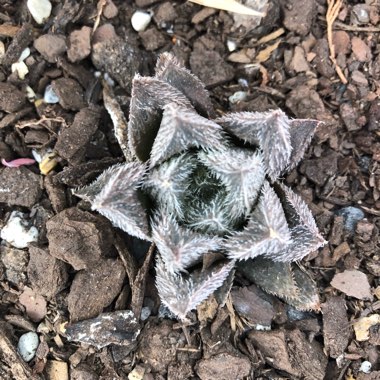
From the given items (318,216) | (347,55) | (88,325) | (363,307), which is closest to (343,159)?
(318,216)

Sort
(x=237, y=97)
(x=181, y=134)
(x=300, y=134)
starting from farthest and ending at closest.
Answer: (x=237, y=97), (x=300, y=134), (x=181, y=134)

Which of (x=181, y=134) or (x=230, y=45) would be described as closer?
(x=181, y=134)

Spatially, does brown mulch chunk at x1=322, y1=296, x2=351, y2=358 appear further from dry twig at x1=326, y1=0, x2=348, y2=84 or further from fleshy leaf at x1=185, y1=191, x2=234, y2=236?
dry twig at x1=326, y1=0, x2=348, y2=84

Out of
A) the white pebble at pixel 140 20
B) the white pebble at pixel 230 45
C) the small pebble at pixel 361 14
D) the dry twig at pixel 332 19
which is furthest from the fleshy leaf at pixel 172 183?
the small pebble at pixel 361 14

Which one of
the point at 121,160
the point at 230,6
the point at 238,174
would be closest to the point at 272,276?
the point at 238,174

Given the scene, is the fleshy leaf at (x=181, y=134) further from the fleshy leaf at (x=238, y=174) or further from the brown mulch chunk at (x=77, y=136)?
the brown mulch chunk at (x=77, y=136)

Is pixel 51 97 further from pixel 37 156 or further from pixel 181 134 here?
pixel 181 134

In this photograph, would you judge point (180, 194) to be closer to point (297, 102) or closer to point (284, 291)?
point (284, 291)
